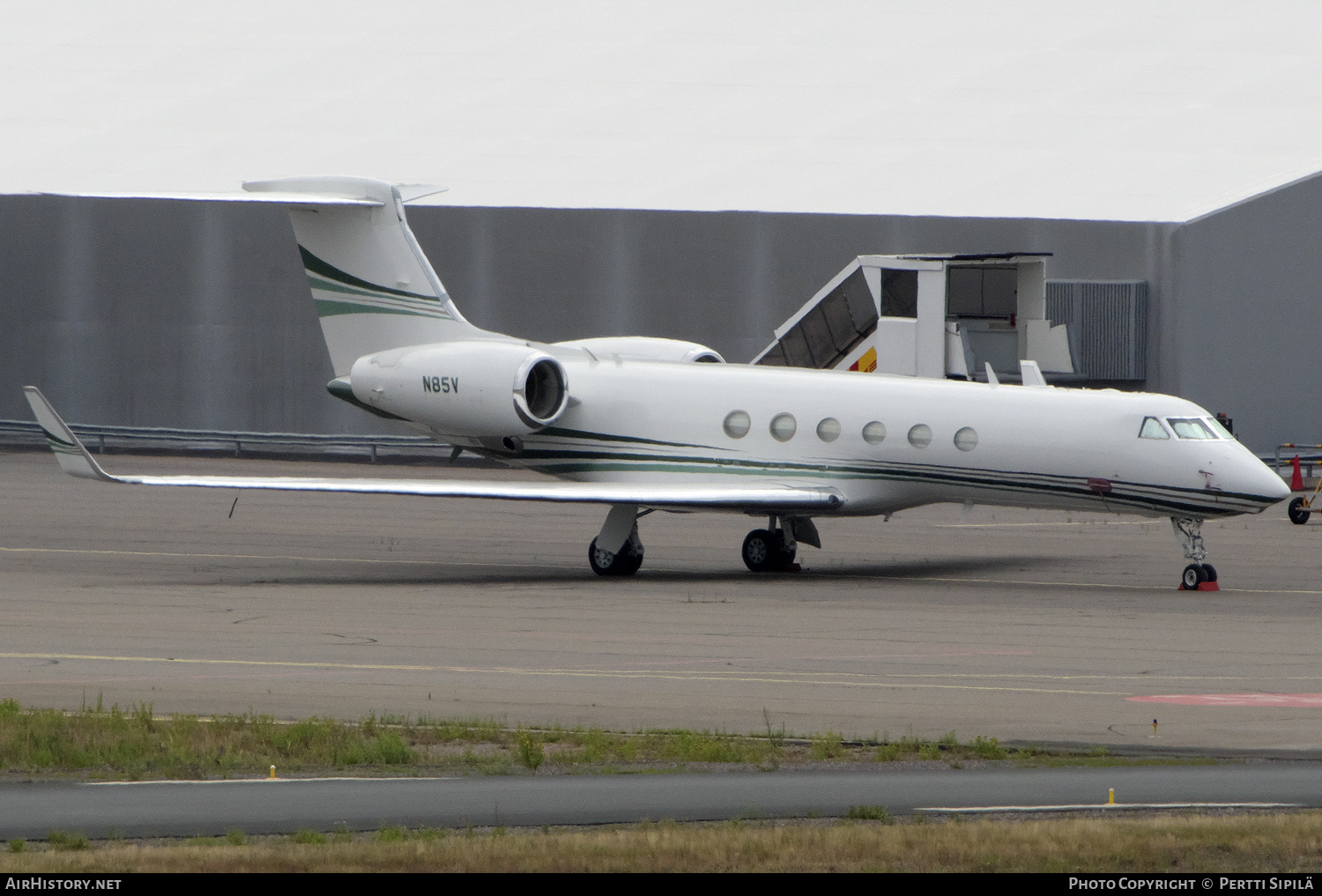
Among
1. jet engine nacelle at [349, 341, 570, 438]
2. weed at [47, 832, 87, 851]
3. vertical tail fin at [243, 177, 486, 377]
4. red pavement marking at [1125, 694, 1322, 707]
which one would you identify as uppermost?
vertical tail fin at [243, 177, 486, 377]

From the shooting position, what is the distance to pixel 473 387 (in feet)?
82.5

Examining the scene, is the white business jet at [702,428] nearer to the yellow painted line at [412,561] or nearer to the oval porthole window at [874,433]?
the oval porthole window at [874,433]

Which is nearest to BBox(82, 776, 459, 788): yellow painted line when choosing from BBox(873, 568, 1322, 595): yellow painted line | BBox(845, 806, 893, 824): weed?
BBox(845, 806, 893, 824): weed

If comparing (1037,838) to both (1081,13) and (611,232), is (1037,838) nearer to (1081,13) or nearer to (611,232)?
(611,232)

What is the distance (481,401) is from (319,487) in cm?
318

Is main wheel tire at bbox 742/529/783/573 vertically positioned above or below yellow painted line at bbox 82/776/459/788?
above

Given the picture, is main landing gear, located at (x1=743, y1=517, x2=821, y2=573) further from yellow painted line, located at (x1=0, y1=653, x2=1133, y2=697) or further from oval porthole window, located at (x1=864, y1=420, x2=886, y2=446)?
yellow painted line, located at (x1=0, y1=653, x2=1133, y2=697)

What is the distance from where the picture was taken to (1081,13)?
5016cm

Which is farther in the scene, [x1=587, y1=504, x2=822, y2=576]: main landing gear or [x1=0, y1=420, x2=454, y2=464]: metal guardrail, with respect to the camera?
[x1=0, y1=420, x2=454, y2=464]: metal guardrail

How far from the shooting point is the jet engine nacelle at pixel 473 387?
25.0 metres

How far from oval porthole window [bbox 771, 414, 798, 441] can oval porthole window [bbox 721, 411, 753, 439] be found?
0.35 metres

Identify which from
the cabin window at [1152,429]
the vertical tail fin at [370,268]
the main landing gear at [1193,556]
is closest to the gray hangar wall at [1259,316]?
the main landing gear at [1193,556]

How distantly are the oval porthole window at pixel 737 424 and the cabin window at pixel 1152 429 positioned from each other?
521 centimetres

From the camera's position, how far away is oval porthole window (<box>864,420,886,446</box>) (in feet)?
76.9
